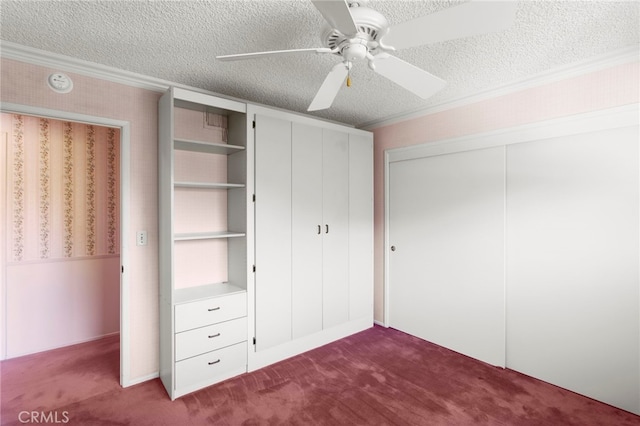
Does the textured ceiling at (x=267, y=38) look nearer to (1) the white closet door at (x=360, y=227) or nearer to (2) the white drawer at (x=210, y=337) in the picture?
(1) the white closet door at (x=360, y=227)

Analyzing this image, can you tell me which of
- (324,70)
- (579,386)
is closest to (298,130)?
(324,70)

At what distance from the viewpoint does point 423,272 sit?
11.0ft

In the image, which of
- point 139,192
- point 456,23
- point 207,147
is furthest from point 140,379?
→ point 456,23

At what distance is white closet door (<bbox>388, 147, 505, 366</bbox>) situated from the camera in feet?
9.34

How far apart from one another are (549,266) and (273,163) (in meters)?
2.37

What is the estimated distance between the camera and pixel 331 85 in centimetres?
188

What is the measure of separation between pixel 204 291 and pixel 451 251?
7.41 ft

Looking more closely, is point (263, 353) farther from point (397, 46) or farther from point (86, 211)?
point (397, 46)

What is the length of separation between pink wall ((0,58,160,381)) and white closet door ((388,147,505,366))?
7.78 feet

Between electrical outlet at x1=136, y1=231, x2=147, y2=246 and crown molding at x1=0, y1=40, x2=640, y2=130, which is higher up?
crown molding at x1=0, y1=40, x2=640, y2=130

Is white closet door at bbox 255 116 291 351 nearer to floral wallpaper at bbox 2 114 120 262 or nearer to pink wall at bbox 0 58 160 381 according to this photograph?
pink wall at bbox 0 58 160 381

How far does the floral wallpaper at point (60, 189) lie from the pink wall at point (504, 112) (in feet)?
9.45

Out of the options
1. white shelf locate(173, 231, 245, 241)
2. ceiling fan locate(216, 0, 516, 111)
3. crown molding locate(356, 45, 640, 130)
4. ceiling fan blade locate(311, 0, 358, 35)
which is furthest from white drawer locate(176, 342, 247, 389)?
crown molding locate(356, 45, 640, 130)

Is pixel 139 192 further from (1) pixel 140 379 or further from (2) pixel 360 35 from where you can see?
(2) pixel 360 35
